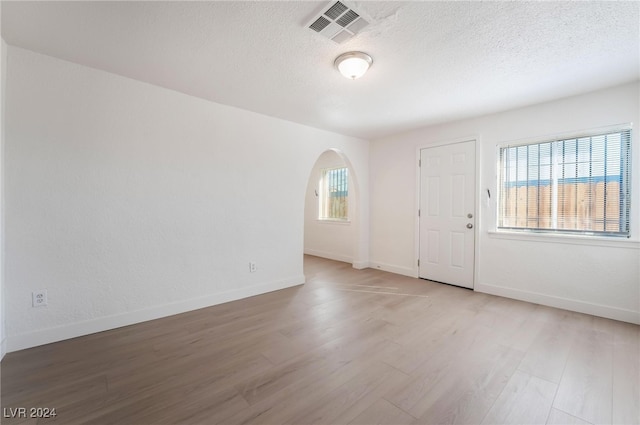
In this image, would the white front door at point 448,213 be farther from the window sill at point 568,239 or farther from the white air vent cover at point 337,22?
the white air vent cover at point 337,22

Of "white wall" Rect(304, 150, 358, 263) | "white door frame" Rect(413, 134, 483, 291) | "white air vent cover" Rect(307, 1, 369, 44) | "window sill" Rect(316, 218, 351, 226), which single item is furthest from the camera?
"window sill" Rect(316, 218, 351, 226)

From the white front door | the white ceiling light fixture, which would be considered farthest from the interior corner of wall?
the white front door

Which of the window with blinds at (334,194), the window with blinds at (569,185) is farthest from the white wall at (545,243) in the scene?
the window with blinds at (334,194)

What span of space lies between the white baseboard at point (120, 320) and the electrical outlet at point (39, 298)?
23 centimetres

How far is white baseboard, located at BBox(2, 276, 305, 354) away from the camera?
2344mm

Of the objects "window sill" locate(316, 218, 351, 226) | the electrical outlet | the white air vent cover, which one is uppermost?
the white air vent cover

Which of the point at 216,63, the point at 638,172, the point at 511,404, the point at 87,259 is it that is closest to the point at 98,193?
the point at 87,259

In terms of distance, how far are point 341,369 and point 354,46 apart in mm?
2534

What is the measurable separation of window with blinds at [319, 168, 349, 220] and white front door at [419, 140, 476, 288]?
2014 mm

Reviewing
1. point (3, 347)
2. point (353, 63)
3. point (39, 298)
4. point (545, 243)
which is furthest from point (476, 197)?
point (3, 347)

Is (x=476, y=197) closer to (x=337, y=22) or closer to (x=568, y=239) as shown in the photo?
(x=568, y=239)

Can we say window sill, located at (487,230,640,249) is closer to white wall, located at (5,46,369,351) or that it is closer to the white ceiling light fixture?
the white ceiling light fixture

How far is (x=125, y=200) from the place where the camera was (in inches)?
111

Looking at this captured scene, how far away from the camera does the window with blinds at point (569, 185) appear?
3.04m
